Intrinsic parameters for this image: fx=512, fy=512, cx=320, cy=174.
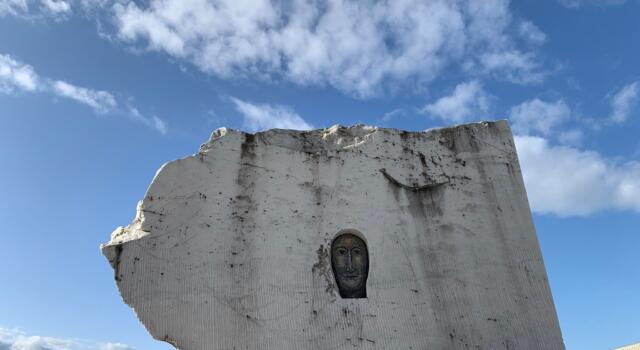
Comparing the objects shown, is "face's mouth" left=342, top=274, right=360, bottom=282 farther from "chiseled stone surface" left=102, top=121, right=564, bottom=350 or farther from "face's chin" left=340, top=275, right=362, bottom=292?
"chiseled stone surface" left=102, top=121, right=564, bottom=350

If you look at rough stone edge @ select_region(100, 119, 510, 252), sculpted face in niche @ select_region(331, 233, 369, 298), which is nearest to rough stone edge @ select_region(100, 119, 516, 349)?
rough stone edge @ select_region(100, 119, 510, 252)

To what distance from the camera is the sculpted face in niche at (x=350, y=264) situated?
7805mm

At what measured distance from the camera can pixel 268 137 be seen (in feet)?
28.0

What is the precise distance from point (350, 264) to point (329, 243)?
19.1 inches

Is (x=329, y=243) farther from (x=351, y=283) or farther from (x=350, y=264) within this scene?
(x=351, y=283)

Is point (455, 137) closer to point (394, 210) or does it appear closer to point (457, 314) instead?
point (394, 210)

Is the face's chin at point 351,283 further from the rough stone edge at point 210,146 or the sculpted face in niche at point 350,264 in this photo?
the rough stone edge at point 210,146

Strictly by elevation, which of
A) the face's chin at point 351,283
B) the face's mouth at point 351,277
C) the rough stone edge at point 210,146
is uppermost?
the rough stone edge at point 210,146

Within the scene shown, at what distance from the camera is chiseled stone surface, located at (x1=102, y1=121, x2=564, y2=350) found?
7.01m

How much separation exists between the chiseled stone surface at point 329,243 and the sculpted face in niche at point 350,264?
21cm

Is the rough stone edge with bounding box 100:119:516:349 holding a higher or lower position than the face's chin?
higher

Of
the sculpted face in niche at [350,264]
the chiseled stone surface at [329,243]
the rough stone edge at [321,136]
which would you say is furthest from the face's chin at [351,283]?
the rough stone edge at [321,136]

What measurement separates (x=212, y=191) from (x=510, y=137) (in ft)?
18.2

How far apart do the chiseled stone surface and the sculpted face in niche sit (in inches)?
8.2
